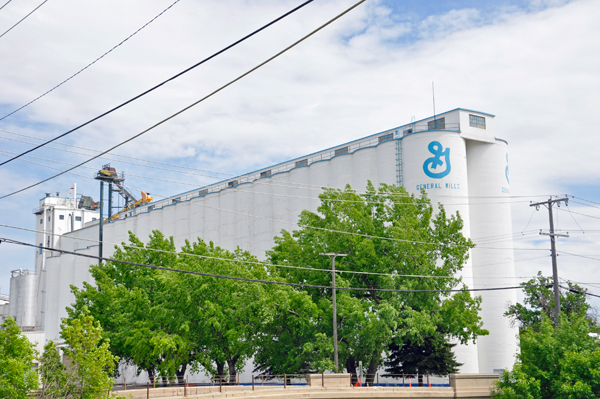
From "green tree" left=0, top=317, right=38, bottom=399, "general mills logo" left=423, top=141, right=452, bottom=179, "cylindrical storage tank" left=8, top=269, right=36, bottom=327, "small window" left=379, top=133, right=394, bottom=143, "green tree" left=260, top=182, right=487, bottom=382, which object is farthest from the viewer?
"cylindrical storage tank" left=8, top=269, right=36, bottom=327

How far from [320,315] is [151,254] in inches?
606

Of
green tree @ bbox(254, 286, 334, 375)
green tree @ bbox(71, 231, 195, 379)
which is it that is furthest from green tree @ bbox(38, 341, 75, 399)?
green tree @ bbox(254, 286, 334, 375)

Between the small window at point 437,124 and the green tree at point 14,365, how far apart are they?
4761 centimetres

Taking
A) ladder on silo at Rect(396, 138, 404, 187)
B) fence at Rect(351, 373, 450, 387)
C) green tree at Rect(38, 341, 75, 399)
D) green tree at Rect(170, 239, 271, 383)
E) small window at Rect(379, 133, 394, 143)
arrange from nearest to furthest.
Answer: green tree at Rect(38, 341, 75, 399) → green tree at Rect(170, 239, 271, 383) → fence at Rect(351, 373, 450, 387) → ladder on silo at Rect(396, 138, 404, 187) → small window at Rect(379, 133, 394, 143)

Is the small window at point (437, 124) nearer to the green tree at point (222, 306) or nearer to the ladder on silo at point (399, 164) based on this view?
the ladder on silo at point (399, 164)

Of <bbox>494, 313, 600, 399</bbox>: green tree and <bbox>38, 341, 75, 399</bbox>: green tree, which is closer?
<bbox>38, 341, 75, 399</bbox>: green tree

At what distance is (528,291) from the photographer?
6150 centimetres

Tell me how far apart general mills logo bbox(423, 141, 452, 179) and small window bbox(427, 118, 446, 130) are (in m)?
4.76

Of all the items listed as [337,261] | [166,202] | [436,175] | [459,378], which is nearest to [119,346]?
[337,261]

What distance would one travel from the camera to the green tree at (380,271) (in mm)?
37562

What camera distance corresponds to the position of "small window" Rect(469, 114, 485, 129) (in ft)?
194

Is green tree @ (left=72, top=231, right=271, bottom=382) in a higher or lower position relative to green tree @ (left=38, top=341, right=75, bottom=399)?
higher

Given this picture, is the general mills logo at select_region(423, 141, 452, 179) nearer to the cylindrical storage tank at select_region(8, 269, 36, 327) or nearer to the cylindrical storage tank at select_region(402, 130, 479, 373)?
the cylindrical storage tank at select_region(402, 130, 479, 373)

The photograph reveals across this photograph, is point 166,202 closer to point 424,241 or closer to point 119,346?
point 119,346
